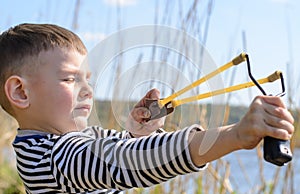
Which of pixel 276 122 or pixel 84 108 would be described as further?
pixel 84 108

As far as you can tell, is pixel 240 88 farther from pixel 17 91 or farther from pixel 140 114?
pixel 17 91

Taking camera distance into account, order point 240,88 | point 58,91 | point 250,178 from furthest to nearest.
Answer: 1. point 250,178
2. point 58,91
3. point 240,88

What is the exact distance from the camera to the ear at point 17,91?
1371 millimetres

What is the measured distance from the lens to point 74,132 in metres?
1.22

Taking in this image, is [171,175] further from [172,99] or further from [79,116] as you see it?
[79,116]

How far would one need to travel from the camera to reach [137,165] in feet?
3.43

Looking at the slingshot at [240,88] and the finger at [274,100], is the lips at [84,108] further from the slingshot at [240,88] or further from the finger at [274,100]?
the finger at [274,100]

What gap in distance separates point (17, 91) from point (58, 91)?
0.38ft

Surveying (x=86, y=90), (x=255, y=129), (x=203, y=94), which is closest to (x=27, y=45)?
(x=86, y=90)

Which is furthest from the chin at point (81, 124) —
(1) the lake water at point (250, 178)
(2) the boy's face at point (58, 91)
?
(1) the lake water at point (250, 178)

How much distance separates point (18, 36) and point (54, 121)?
230 mm

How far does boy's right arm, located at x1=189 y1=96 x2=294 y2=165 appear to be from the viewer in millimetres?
827

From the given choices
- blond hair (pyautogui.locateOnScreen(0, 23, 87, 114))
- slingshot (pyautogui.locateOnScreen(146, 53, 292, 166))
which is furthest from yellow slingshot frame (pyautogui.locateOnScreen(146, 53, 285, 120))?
blond hair (pyautogui.locateOnScreen(0, 23, 87, 114))

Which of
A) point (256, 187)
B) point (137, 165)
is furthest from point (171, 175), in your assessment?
point (256, 187)
